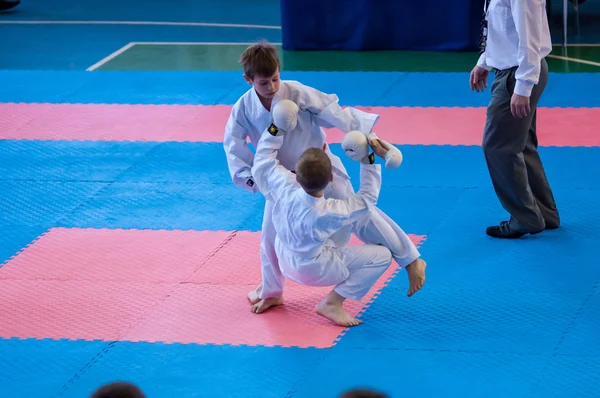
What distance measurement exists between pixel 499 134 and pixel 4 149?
491cm

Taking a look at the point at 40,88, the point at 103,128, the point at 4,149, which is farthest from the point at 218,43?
the point at 4,149

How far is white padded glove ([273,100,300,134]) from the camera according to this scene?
4883 millimetres

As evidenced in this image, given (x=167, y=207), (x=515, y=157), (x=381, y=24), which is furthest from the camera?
(x=381, y=24)

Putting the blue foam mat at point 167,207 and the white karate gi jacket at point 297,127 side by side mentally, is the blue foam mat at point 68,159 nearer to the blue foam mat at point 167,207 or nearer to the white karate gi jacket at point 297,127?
the blue foam mat at point 167,207

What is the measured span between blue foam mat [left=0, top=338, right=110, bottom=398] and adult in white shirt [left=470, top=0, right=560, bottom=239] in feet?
9.22

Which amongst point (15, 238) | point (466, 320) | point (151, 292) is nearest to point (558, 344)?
point (466, 320)

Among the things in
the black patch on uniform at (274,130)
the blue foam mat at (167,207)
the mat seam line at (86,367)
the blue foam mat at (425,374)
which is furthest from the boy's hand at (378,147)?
the blue foam mat at (167,207)

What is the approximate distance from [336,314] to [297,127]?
3.53 feet

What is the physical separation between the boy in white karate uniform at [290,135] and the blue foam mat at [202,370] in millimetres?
547

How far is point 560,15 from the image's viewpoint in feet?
44.1

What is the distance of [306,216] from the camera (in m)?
4.86

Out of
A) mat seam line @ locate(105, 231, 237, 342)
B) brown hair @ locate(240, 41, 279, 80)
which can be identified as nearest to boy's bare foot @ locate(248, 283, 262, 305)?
mat seam line @ locate(105, 231, 237, 342)

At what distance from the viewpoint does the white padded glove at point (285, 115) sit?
4.88m

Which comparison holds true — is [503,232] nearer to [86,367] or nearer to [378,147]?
[378,147]
